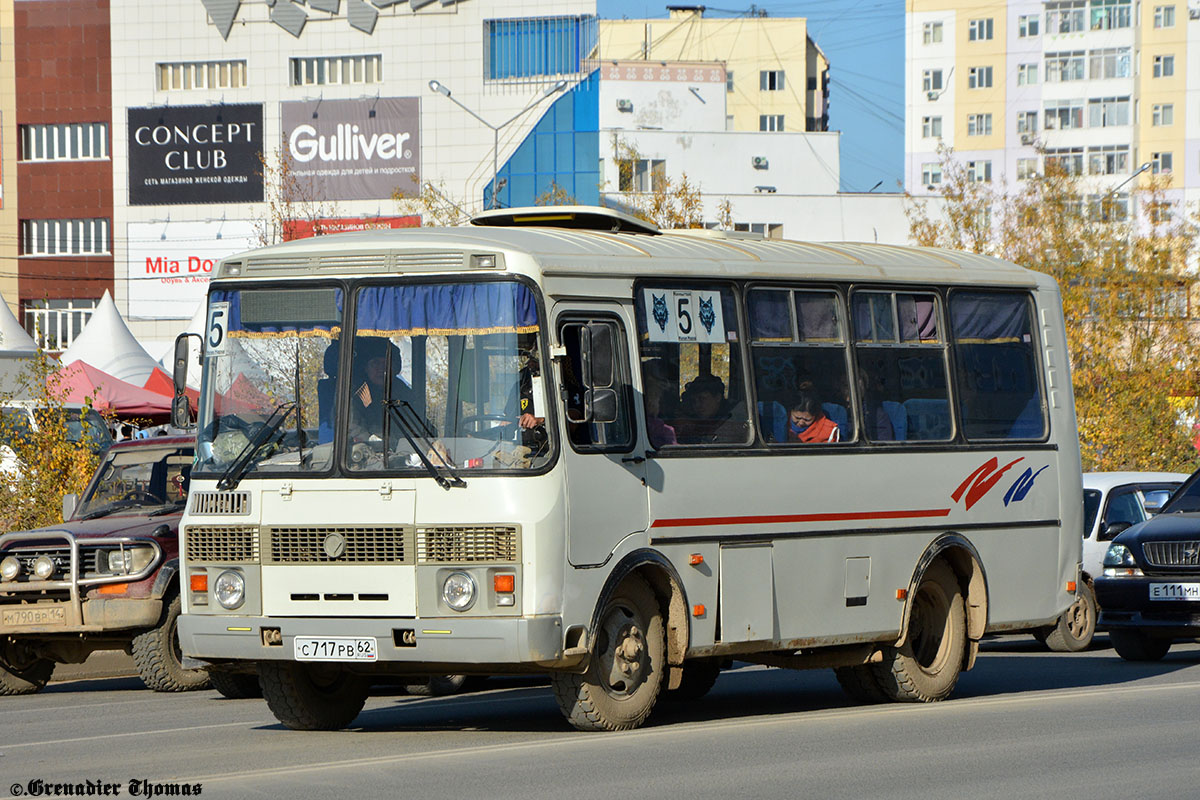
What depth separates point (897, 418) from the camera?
13141mm

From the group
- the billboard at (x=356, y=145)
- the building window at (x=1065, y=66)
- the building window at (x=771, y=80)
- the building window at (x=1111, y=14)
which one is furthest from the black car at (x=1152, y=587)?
the building window at (x=771, y=80)

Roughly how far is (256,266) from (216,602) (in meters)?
2.03

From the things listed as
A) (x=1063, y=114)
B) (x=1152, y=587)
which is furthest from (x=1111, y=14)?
(x=1152, y=587)

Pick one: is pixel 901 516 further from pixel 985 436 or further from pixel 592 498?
pixel 592 498

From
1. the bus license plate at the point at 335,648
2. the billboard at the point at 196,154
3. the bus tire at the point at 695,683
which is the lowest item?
the bus tire at the point at 695,683

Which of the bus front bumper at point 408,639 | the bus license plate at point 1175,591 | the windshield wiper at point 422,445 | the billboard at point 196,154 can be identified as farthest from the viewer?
the billboard at point 196,154

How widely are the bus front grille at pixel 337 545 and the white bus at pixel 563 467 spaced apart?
1cm

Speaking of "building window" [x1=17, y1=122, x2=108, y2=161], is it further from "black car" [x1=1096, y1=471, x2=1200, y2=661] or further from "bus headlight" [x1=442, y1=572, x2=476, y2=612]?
"bus headlight" [x1=442, y1=572, x2=476, y2=612]

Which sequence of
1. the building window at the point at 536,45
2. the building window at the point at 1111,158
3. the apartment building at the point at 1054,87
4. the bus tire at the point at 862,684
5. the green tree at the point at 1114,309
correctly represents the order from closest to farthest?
1. the bus tire at the point at 862,684
2. the green tree at the point at 1114,309
3. the building window at the point at 536,45
4. the apartment building at the point at 1054,87
5. the building window at the point at 1111,158

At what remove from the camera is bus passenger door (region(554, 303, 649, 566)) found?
10680 mm

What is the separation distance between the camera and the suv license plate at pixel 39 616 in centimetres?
1499

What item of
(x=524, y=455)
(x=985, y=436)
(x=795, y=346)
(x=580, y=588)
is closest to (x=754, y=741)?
(x=580, y=588)

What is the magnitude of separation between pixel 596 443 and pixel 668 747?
5.86ft

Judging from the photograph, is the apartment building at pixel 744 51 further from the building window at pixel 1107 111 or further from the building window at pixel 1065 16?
the building window at pixel 1107 111
